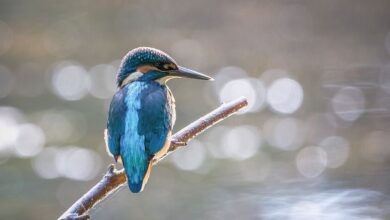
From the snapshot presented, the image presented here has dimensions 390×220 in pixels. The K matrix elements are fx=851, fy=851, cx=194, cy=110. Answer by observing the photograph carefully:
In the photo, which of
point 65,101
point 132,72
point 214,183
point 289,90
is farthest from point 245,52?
point 132,72

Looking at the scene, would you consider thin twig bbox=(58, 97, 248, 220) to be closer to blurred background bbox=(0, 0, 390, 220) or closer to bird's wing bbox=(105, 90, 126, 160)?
bird's wing bbox=(105, 90, 126, 160)

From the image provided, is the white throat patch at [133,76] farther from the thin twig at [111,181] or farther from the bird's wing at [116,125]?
the thin twig at [111,181]

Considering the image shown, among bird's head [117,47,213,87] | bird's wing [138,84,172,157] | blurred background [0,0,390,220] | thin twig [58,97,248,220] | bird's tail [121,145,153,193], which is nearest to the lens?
thin twig [58,97,248,220]

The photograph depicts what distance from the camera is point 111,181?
9.23 feet

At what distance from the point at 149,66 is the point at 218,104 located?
11.1 feet

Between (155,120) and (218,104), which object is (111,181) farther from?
(218,104)

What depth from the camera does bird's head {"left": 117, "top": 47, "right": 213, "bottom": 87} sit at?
3.35 metres

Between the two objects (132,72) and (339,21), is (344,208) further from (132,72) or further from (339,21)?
(339,21)

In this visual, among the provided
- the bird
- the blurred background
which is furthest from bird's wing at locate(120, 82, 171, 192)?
the blurred background

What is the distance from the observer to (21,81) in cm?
748

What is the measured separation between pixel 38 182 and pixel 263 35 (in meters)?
3.04

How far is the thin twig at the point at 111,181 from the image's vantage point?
101 inches

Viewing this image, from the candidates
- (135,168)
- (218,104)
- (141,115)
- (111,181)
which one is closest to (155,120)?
(141,115)

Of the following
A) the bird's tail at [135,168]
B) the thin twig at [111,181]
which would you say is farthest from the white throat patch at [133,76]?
the bird's tail at [135,168]
